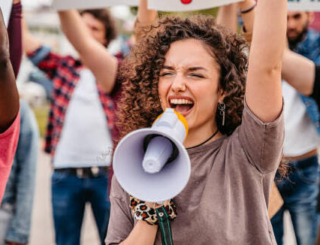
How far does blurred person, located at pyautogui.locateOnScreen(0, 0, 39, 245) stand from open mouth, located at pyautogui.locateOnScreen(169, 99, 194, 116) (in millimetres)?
1863

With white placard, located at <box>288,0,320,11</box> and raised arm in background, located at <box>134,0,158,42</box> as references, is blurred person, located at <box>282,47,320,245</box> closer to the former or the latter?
white placard, located at <box>288,0,320,11</box>

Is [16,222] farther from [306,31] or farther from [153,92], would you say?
[306,31]

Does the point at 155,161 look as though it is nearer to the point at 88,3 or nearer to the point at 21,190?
the point at 88,3

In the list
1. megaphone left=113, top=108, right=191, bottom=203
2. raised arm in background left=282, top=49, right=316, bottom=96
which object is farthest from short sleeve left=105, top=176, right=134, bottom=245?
raised arm in background left=282, top=49, right=316, bottom=96

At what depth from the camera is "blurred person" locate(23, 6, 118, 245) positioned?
353 centimetres

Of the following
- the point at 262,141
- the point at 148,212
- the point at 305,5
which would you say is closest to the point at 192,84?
the point at 262,141

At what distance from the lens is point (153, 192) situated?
1.45 meters

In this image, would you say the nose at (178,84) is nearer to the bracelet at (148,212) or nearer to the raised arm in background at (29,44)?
the bracelet at (148,212)

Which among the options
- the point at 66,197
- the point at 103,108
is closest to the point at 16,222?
the point at 66,197

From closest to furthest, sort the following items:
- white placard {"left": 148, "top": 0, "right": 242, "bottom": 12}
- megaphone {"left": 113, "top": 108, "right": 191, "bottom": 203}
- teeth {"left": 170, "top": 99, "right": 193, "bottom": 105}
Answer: megaphone {"left": 113, "top": 108, "right": 191, "bottom": 203} → teeth {"left": 170, "top": 99, "right": 193, "bottom": 105} → white placard {"left": 148, "top": 0, "right": 242, "bottom": 12}

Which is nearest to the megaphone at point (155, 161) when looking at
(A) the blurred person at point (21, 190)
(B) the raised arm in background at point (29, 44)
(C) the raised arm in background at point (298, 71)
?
(C) the raised arm in background at point (298, 71)

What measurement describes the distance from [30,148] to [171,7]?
5.25 feet

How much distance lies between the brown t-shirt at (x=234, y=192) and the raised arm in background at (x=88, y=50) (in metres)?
1.29

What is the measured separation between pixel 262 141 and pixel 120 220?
1.72 feet
